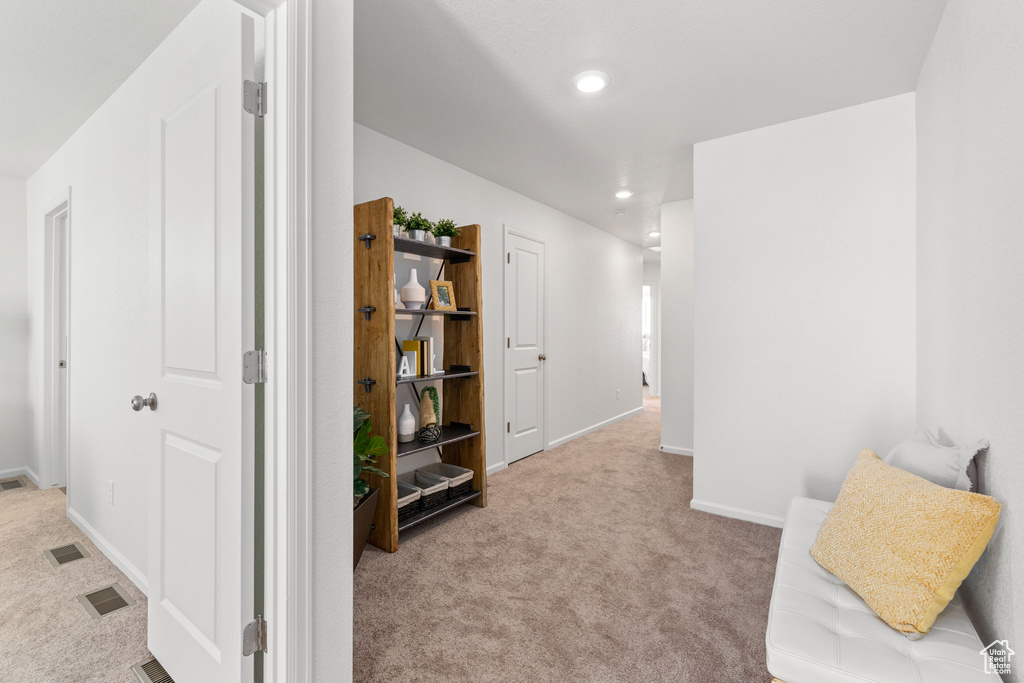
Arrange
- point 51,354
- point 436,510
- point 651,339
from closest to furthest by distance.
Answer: point 436,510
point 51,354
point 651,339

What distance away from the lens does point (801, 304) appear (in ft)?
9.21

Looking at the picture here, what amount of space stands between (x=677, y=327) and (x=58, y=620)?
458 cm

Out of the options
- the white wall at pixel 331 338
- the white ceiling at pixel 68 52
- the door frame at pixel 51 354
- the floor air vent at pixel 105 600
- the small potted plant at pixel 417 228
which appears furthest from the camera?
the door frame at pixel 51 354

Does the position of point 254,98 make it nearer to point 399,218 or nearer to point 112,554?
point 399,218

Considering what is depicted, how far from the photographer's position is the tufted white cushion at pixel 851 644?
1.10 metres

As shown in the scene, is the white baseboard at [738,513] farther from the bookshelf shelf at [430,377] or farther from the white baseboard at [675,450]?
the bookshelf shelf at [430,377]

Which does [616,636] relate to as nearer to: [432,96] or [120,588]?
[120,588]

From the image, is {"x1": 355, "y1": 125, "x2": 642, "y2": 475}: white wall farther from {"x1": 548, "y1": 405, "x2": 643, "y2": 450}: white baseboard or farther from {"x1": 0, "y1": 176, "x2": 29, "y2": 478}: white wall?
{"x1": 0, "y1": 176, "x2": 29, "y2": 478}: white wall

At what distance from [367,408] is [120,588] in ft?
4.36

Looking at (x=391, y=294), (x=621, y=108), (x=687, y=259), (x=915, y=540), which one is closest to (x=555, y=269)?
(x=687, y=259)

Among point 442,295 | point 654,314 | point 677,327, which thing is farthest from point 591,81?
point 654,314

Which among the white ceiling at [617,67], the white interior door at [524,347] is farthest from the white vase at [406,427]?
the white ceiling at [617,67]

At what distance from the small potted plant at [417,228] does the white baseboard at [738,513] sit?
2474 millimetres

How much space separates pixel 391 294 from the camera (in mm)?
2584
